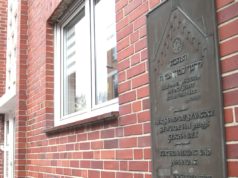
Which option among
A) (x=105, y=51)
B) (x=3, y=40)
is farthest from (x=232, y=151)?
(x=3, y=40)

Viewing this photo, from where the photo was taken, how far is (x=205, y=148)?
2266mm

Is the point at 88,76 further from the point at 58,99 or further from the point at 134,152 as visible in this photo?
the point at 134,152

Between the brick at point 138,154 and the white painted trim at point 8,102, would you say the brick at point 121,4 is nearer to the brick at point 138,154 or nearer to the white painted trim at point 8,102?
the brick at point 138,154

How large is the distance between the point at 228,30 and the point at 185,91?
0.45m

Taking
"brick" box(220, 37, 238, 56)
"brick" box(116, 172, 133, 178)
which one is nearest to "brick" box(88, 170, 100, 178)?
"brick" box(116, 172, 133, 178)

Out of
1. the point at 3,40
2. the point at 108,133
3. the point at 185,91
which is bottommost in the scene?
the point at 108,133

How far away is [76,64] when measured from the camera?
4879 millimetres

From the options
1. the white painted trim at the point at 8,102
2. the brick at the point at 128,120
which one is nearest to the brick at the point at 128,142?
the brick at the point at 128,120

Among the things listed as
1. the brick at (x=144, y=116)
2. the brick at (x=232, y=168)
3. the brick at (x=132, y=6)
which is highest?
the brick at (x=132, y=6)

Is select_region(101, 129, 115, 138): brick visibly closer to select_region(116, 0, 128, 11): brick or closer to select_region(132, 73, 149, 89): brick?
select_region(132, 73, 149, 89): brick

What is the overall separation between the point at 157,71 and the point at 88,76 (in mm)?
1690

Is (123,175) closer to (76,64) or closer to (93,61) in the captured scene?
(93,61)

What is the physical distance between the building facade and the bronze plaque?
0.07 m

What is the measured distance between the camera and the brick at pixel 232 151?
6.80ft
